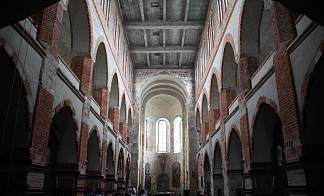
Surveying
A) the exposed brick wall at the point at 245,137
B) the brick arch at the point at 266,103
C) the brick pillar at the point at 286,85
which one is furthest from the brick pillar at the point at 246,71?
the brick pillar at the point at 286,85

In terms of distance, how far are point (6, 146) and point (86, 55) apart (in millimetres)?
6361

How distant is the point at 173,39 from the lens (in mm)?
25312

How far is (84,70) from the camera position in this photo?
12414 millimetres

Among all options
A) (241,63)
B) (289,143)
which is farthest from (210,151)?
(289,143)

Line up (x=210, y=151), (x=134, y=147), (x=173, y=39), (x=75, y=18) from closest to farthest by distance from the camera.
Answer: (x=75, y=18) → (x=210, y=151) → (x=173, y=39) → (x=134, y=147)

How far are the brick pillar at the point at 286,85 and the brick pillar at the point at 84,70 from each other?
291 inches

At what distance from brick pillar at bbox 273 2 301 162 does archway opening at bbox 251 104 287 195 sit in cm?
224

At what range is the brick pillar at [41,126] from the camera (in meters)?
7.34

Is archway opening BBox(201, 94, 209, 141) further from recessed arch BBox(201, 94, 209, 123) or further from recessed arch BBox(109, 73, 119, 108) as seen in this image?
recessed arch BBox(109, 73, 119, 108)

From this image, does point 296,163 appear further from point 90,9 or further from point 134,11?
point 134,11

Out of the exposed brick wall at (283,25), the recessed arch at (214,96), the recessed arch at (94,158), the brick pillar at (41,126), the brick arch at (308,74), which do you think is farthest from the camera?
the recessed arch at (214,96)

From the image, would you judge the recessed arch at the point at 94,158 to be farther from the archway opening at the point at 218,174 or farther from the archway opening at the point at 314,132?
the archway opening at the point at 314,132

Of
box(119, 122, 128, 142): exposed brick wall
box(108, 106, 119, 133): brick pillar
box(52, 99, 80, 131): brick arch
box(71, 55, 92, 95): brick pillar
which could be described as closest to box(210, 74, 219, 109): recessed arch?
box(108, 106, 119, 133): brick pillar

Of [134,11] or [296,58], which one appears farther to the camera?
[134,11]
